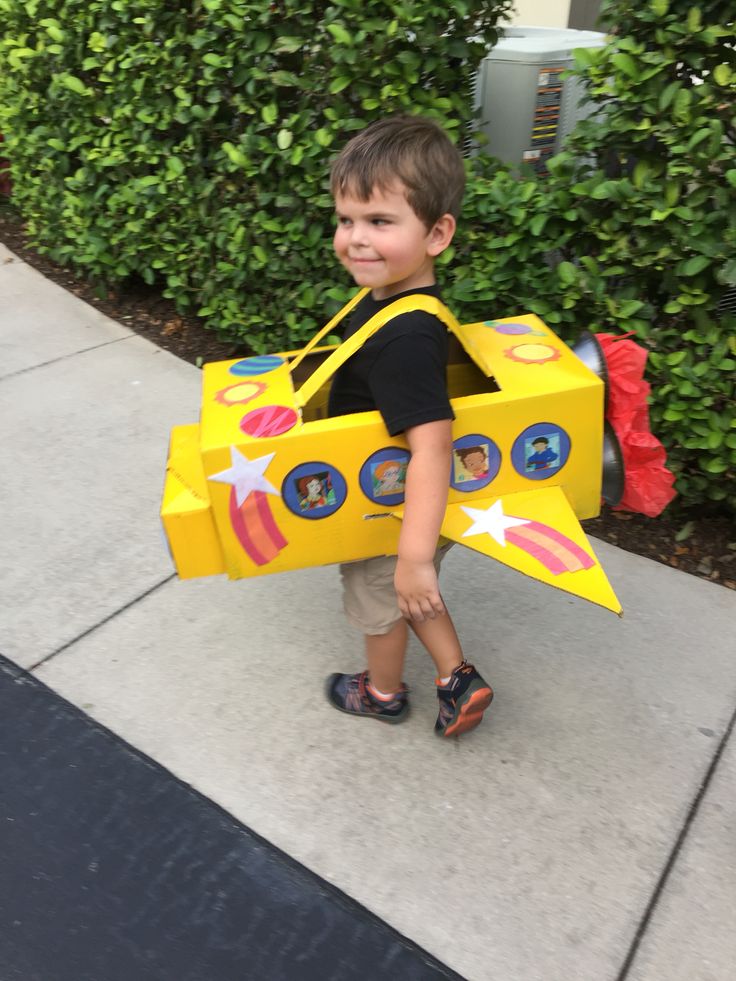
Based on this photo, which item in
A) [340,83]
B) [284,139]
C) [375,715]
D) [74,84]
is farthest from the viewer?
[74,84]

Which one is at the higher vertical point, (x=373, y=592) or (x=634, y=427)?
(x=634, y=427)

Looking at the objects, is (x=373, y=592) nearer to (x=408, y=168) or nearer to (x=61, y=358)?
(x=408, y=168)

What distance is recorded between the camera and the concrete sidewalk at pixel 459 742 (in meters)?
1.81

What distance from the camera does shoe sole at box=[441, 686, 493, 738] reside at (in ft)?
6.67

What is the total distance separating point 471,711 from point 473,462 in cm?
67

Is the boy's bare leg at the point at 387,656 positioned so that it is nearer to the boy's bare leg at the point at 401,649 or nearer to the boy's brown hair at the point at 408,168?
the boy's bare leg at the point at 401,649

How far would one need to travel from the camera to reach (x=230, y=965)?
1705 millimetres

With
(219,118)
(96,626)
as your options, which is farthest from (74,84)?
(96,626)

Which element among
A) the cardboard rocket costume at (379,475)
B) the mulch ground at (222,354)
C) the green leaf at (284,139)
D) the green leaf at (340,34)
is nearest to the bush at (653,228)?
the mulch ground at (222,354)

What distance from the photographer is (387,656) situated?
7.02 feet

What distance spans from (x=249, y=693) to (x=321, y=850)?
54cm

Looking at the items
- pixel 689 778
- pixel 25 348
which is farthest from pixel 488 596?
pixel 25 348

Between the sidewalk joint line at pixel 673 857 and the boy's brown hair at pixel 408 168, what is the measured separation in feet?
5.07

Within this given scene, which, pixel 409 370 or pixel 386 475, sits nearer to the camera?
pixel 409 370
